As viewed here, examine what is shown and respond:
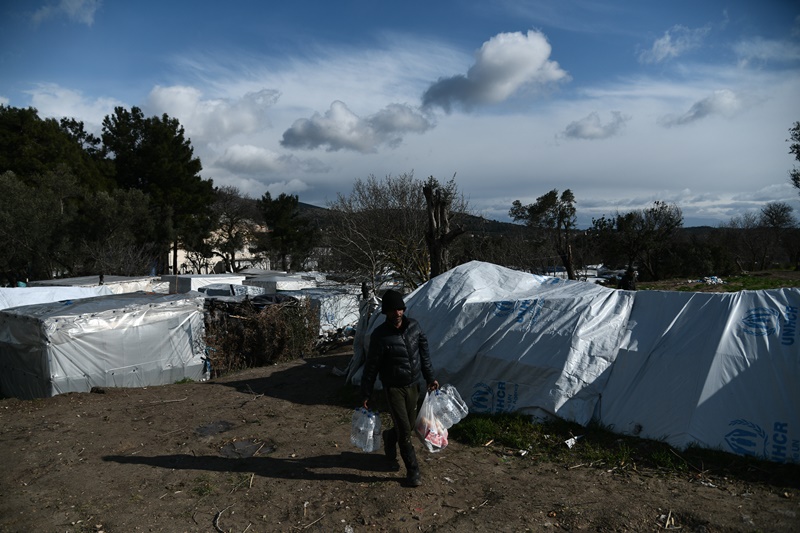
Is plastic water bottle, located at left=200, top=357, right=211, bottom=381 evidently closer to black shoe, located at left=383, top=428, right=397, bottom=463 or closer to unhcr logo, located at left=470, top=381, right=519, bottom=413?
unhcr logo, located at left=470, top=381, right=519, bottom=413

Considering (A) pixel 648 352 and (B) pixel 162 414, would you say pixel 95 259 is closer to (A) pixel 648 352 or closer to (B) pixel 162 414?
(B) pixel 162 414

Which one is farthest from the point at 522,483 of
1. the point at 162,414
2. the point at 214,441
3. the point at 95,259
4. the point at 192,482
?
the point at 95,259

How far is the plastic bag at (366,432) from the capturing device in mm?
4426

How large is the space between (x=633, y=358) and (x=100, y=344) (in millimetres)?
8546

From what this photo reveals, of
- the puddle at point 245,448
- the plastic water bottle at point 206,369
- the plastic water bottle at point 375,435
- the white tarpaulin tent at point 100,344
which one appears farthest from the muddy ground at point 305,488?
the plastic water bottle at point 206,369

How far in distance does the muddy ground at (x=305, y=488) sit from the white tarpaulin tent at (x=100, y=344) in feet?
8.68

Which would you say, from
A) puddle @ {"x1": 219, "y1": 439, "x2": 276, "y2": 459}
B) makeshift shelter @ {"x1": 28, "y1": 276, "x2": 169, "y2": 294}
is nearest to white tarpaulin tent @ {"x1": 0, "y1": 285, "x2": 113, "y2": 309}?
makeshift shelter @ {"x1": 28, "y1": 276, "x2": 169, "y2": 294}

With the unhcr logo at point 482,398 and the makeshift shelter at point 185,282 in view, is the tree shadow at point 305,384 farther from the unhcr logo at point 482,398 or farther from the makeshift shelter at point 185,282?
the makeshift shelter at point 185,282

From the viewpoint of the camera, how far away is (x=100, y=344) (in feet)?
30.1

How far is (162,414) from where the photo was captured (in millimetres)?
6668

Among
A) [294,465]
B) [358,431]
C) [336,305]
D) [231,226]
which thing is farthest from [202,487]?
[231,226]

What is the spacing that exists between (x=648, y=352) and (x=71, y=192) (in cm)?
2854

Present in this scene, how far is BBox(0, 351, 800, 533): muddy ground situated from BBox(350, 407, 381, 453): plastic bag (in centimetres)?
32

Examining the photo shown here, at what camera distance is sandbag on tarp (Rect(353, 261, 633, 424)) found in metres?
5.73
